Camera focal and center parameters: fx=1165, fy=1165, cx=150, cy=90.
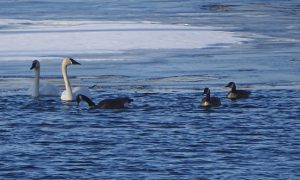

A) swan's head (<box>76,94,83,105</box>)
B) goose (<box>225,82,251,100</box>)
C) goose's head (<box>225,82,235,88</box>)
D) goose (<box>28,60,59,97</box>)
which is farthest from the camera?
goose (<box>28,60,59,97</box>)

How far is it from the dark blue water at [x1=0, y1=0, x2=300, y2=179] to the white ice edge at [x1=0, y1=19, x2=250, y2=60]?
0.99 m

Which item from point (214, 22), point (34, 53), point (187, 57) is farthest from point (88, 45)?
point (214, 22)

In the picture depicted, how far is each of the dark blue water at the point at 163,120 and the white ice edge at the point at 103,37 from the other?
987 mm

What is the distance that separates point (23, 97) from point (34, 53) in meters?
6.36

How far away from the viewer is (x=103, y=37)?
82.7 ft

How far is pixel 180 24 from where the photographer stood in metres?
29.0

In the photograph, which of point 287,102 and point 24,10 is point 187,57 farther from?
point 24,10

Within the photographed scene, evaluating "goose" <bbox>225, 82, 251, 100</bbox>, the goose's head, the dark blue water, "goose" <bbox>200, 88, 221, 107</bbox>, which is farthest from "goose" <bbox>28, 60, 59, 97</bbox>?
"goose" <bbox>200, 88, 221, 107</bbox>

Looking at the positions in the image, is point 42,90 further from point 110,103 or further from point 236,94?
point 236,94

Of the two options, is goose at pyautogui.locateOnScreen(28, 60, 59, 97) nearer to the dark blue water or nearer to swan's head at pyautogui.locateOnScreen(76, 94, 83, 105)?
the dark blue water

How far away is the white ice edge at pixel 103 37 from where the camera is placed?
23031mm

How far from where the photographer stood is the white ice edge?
23.0 m

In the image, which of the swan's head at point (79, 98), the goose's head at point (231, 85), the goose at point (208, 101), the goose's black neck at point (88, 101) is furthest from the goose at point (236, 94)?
the swan's head at point (79, 98)

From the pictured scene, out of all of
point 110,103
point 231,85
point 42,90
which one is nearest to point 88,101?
Answer: point 110,103
